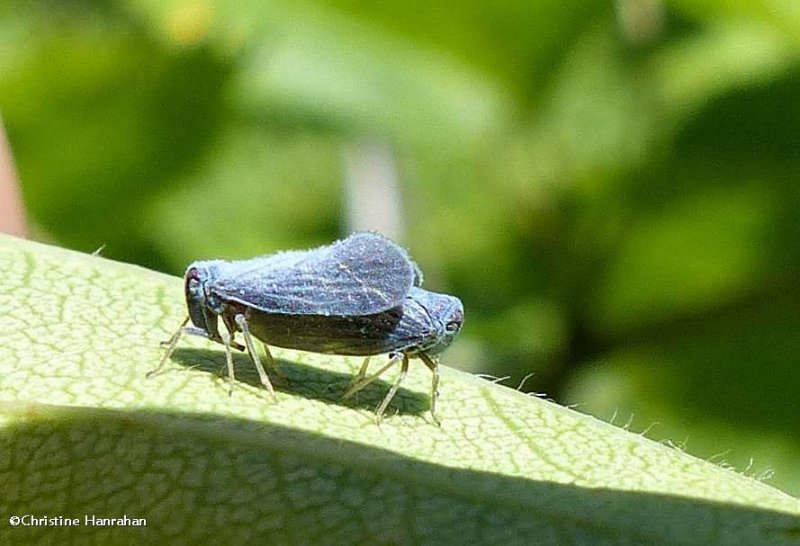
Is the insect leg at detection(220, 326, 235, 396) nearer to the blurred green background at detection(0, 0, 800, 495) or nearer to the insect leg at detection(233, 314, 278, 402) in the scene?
the insect leg at detection(233, 314, 278, 402)

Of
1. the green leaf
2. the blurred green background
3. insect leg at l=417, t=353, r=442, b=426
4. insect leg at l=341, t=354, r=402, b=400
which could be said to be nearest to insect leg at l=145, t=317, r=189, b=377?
the green leaf

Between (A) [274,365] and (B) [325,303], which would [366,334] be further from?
(A) [274,365]

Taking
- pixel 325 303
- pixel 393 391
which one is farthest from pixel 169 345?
pixel 393 391

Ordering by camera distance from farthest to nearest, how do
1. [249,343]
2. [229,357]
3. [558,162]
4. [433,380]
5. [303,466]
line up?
[558,162], [249,343], [433,380], [229,357], [303,466]

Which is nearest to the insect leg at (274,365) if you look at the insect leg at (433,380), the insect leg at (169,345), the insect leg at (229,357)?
the insect leg at (229,357)

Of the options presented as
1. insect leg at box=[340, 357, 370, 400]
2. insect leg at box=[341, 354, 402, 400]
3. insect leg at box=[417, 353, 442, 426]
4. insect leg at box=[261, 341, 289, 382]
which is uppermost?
insect leg at box=[417, 353, 442, 426]

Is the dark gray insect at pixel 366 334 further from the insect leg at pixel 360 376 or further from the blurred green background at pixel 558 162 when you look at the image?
the blurred green background at pixel 558 162

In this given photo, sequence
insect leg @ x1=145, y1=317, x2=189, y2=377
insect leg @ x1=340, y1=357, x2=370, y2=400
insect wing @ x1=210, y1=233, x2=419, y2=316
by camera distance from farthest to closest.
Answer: insect wing @ x1=210, y1=233, x2=419, y2=316, insect leg @ x1=340, y1=357, x2=370, y2=400, insect leg @ x1=145, y1=317, x2=189, y2=377
